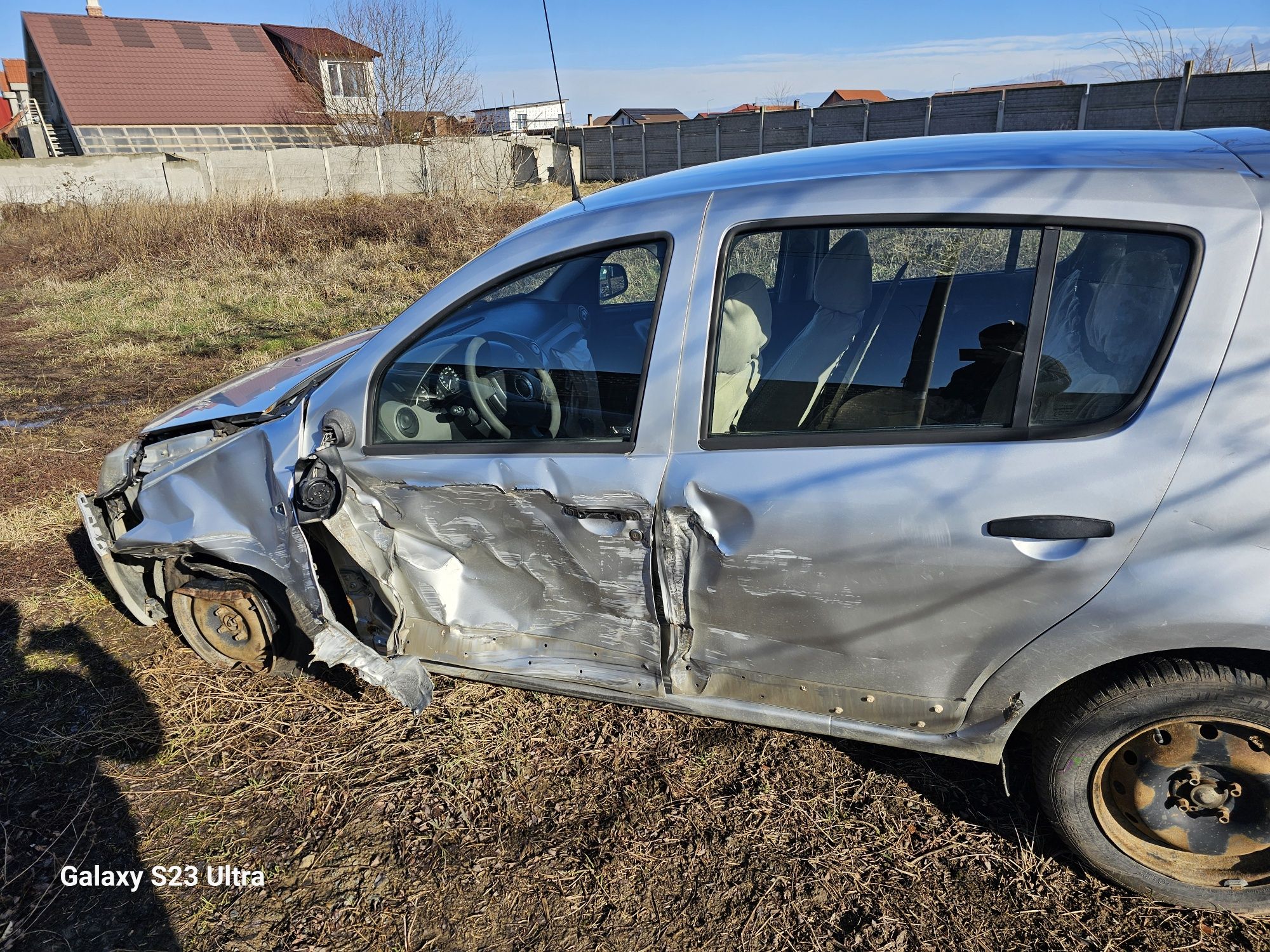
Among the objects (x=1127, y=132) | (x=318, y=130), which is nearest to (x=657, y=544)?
(x=1127, y=132)

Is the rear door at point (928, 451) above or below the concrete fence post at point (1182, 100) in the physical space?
below

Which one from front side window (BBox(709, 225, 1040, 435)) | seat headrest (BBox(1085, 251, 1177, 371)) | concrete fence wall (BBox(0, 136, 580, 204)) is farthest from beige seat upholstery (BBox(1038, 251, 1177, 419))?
concrete fence wall (BBox(0, 136, 580, 204))

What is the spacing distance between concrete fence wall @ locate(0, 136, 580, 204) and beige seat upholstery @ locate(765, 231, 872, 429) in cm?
1673

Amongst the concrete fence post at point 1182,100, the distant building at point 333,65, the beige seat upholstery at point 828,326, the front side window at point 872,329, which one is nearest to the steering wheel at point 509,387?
the front side window at point 872,329

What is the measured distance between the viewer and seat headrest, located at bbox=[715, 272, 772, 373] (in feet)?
6.98

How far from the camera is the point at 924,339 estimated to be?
2.04m

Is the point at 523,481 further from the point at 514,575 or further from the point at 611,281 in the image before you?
the point at 611,281

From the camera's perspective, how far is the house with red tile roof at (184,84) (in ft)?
97.5

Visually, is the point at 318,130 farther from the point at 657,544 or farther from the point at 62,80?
the point at 657,544

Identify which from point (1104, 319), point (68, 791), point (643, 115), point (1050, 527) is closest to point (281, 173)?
point (68, 791)

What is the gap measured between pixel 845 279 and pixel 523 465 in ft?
3.48

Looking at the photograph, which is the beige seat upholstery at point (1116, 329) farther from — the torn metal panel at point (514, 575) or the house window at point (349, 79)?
the house window at point (349, 79)

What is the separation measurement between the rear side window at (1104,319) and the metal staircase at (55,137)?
37.9 metres

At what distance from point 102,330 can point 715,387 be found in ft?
32.6
